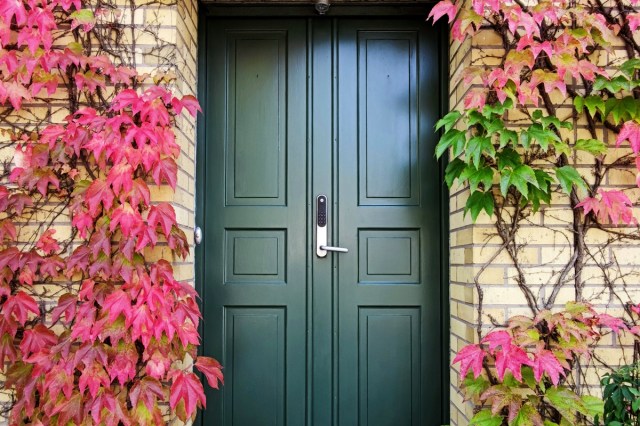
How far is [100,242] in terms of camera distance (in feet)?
6.19

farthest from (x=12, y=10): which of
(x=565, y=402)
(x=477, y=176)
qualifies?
(x=565, y=402)

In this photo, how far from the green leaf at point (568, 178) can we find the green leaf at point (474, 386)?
794 mm

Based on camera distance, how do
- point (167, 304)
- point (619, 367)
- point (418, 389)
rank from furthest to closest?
point (418, 389) → point (619, 367) → point (167, 304)

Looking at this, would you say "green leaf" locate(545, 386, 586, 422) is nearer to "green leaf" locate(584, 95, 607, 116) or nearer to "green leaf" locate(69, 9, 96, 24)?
"green leaf" locate(584, 95, 607, 116)

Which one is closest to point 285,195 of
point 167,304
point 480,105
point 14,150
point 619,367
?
point 167,304

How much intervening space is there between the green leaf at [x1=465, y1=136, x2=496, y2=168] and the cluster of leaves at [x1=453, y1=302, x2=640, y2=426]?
0.62 meters

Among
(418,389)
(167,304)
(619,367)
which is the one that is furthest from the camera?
(418,389)

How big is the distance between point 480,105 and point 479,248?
22.0 inches

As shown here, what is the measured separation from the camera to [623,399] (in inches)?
66.6

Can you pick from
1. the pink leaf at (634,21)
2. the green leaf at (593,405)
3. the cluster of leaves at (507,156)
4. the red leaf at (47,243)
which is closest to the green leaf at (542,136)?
the cluster of leaves at (507,156)

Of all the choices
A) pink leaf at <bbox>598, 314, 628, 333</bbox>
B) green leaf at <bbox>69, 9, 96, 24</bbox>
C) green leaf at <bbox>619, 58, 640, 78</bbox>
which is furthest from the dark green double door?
green leaf at <bbox>619, 58, 640, 78</bbox>

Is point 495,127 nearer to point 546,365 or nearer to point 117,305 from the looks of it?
point 546,365

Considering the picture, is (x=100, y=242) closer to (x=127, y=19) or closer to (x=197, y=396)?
(x=197, y=396)

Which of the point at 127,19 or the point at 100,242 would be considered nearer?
the point at 100,242
